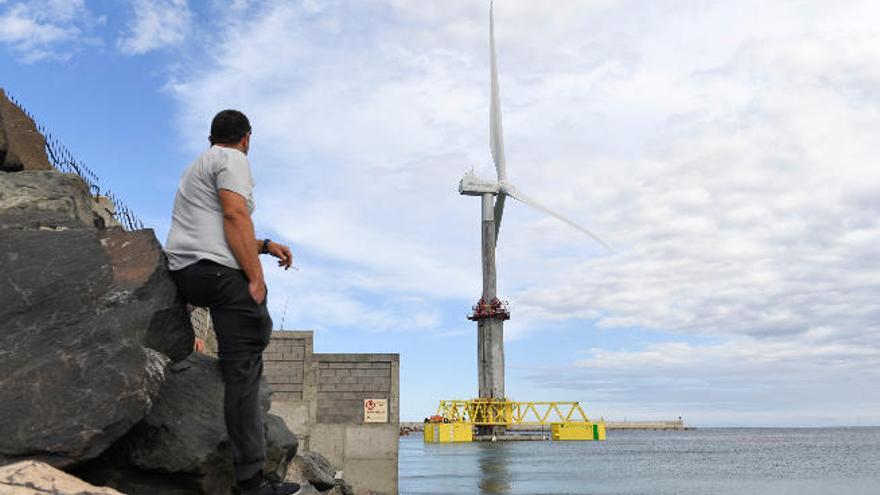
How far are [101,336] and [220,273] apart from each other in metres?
0.79

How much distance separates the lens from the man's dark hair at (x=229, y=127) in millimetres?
5309

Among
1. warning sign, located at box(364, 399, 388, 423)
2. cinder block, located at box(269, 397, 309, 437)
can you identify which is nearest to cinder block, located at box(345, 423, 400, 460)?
warning sign, located at box(364, 399, 388, 423)

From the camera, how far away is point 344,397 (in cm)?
1888

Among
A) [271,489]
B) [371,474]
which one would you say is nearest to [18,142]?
[271,489]

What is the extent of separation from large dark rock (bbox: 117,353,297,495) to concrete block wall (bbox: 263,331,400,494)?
40.8 ft

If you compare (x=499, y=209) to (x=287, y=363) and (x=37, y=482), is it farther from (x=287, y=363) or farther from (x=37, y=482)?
(x=37, y=482)

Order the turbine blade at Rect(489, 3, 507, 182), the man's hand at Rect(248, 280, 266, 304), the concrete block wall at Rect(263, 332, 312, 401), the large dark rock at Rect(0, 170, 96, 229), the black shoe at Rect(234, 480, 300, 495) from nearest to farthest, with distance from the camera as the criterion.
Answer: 1. the man's hand at Rect(248, 280, 266, 304)
2. the black shoe at Rect(234, 480, 300, 495)
3. the large dark rock at Rect(0, 170, 96, 229)
4. the concrete block wall at Rect(263, 332, 312, 401)
5. the turbine blade at Rect(489, 3, 507, 182)

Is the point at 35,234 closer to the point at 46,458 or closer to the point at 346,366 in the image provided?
the point at 46,458

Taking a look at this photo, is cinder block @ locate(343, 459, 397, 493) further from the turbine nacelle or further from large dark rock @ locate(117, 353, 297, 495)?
the turbine nacelle

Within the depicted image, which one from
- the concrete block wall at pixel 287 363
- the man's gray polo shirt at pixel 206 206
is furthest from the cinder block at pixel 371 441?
the man's gray polo shirt at pixel 206 206

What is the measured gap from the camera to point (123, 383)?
484cm

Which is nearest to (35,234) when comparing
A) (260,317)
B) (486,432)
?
(260,317)

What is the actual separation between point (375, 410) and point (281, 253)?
535 inches

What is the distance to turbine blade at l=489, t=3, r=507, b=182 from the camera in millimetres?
80312
